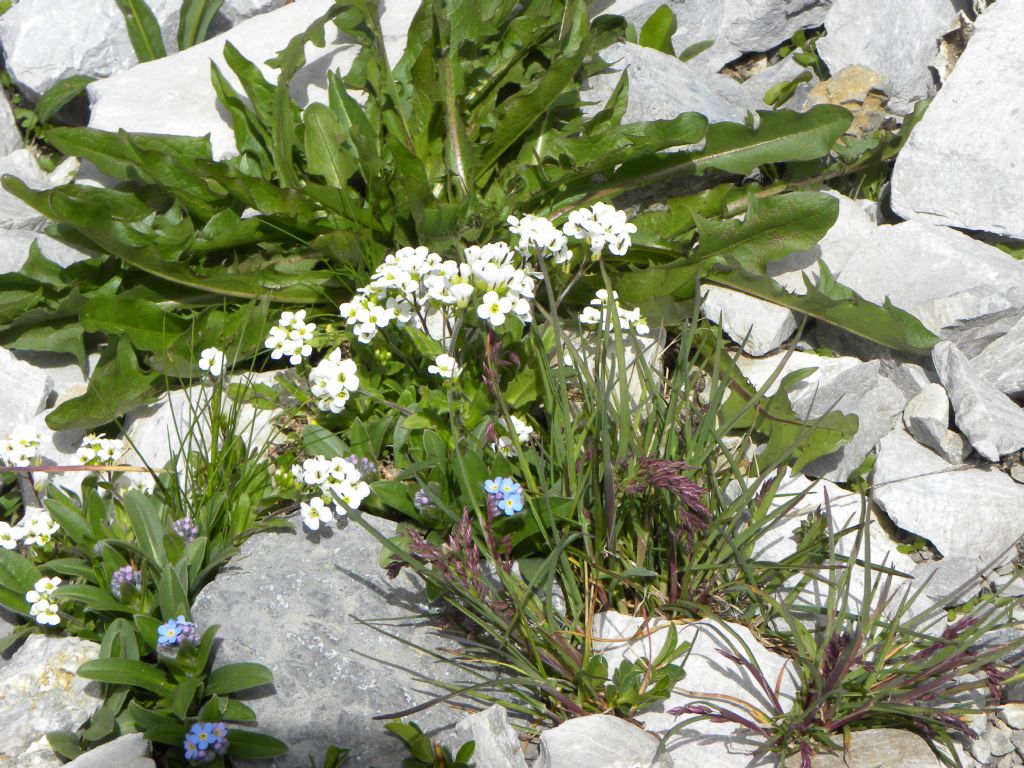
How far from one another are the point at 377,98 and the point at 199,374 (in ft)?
4.54

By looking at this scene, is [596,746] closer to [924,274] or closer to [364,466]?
[364,466]

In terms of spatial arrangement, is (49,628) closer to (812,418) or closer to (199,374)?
(199,374)

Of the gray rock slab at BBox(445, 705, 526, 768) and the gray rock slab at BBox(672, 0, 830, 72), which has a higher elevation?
the gray rock slab at BBox(672, 0, 830, 72)

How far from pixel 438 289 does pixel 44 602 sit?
4.89ft

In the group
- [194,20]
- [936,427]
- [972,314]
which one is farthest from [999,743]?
[194,20]

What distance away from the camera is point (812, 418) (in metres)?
3.56

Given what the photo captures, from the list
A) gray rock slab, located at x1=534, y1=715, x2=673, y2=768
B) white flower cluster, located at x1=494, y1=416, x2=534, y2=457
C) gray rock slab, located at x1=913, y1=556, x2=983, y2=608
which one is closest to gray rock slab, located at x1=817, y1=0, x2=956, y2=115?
gray rock slab, located at x1=913, y1=556, x2=983, y2=608

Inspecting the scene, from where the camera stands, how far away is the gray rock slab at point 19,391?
3641 millimetres

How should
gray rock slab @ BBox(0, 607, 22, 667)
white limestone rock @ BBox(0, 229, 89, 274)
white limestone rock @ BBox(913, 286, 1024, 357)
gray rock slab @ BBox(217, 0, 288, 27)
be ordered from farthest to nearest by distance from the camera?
gray rock slab @ BBox(217, 0, 288, 27) → white limestone rock @ BBox(0, 229, 89, 274) → white limestone rock @ BBox(913, 286, 1024, 357) → gray rock slab @ BBox(0, 607, 22, 667)

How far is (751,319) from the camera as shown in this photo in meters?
3.82

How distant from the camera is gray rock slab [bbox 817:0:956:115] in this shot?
15.5ft

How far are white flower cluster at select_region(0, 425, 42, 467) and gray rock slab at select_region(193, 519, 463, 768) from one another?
32.6 inches

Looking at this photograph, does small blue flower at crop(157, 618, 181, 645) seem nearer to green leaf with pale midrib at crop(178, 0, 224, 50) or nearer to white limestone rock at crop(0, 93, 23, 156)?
white limestone rock at crop(0, 93, 23, 156)

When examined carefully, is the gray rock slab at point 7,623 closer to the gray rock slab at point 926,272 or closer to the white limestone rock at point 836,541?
the white limestone rock at point 836,541
